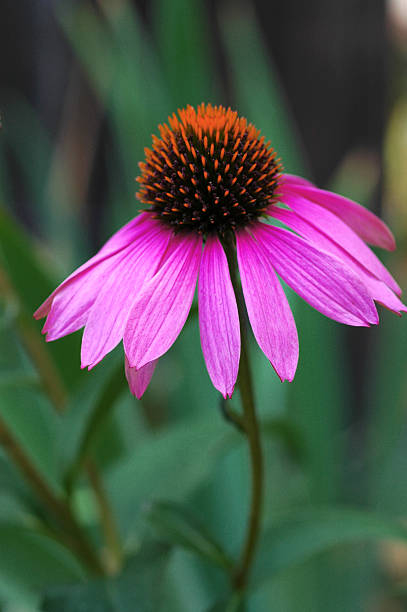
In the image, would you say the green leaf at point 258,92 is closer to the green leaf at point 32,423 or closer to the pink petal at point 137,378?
the green leaf at point 32,423

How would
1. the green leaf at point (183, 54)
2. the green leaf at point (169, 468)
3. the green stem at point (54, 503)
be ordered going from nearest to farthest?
the green stem at point (54, 503) → the green leaf at point (169, 468) → the green leaf at point (183, 54)

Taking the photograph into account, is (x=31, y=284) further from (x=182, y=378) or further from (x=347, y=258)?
(x=347, y=258)

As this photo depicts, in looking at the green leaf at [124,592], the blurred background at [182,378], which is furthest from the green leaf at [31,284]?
the green leaf at [124,592]

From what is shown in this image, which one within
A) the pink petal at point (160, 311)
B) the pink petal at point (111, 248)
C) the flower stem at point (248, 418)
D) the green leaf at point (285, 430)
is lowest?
the green leaf at point (285, 430)

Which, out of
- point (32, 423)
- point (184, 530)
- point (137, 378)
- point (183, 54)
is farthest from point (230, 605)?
point (183, 54)

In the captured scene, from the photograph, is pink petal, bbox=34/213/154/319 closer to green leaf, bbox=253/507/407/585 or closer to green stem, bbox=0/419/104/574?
green stem, bbox=0/419/104/574

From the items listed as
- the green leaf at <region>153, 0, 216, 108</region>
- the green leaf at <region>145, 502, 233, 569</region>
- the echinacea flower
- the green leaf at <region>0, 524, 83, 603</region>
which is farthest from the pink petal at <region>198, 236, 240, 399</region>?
the green leaf at <region>153, 0, 216, 108</region>

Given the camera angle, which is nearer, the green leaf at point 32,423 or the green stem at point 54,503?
the green stem at point 54,503
